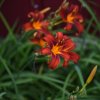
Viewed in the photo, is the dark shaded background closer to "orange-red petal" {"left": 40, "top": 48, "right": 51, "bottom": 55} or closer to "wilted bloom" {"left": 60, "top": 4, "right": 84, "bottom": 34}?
"wilted bloom" {"left": 60, "top": 4, "right": 84, "bottom": 34}

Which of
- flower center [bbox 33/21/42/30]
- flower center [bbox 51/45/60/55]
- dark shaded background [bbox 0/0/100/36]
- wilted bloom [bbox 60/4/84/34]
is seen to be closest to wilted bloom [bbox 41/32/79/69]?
flower center [bbox 51/45/60/55]

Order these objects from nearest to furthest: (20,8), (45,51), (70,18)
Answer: (45,51)
(70,18)
(20,8)

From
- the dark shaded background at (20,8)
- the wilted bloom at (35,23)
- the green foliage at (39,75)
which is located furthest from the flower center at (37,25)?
the dark shaded background at (20,8)

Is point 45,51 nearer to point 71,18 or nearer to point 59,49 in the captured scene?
point 59,49

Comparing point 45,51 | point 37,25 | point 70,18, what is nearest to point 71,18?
point 70,18

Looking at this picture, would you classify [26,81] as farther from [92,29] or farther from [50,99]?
[92,29]
